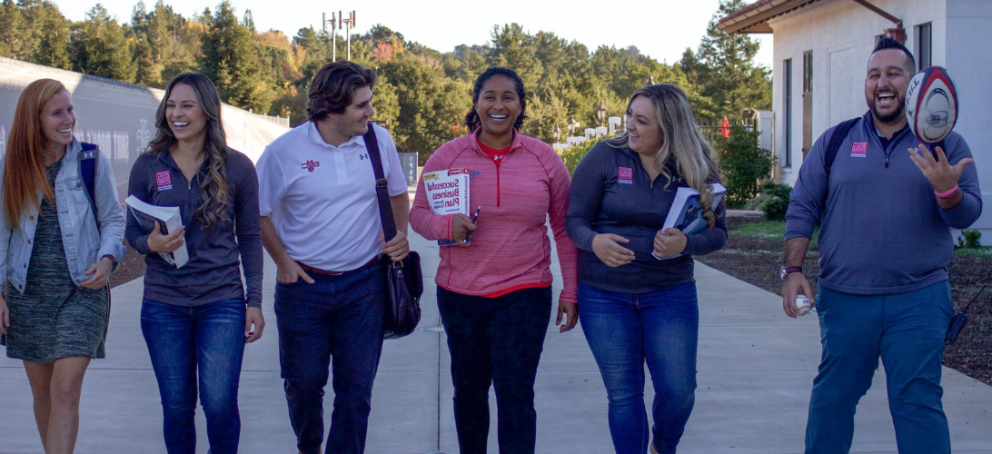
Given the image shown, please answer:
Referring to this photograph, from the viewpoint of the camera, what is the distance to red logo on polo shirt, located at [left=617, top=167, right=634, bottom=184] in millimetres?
3684

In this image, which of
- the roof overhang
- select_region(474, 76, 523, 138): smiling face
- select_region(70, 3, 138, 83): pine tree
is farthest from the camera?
select_region(70, 3, 138, 83): pine tree

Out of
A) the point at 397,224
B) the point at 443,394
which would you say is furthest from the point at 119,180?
the point at 397,224

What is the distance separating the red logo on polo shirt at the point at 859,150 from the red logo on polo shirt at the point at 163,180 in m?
2.58

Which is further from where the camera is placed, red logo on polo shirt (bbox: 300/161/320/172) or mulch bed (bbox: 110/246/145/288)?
mulch bed (bbox: 110/246/145/288)

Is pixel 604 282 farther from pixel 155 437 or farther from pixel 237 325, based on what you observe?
pixel 155 437

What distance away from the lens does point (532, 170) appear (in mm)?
3791

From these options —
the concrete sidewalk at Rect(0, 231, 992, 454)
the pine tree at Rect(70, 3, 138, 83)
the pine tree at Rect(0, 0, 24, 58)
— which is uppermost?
the pine tree at Rect(0, 0, 24, 58)

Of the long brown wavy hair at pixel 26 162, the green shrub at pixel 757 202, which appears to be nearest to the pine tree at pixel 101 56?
A: the green shrub at pixel 757 202

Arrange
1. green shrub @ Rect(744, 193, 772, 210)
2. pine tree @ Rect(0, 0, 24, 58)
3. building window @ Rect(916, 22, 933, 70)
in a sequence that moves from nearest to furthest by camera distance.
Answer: building window @ Rect(916, 22, 933, 70), green shrub @ Rect(744, 193, 772, 210), pine tree @ Rect(0, 0, 24, 58)

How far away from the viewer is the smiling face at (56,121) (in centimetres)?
364

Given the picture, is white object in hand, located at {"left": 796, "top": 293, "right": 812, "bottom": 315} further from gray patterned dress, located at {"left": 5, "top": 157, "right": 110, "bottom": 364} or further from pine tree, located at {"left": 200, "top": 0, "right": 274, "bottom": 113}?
pine tree, located at {"left": 200, "top": 0, "right": 274, "bottom": 113}

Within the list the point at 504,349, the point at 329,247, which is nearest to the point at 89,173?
the point at 329,247

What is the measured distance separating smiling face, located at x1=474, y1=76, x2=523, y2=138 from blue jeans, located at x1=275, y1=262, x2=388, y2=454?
745 mm

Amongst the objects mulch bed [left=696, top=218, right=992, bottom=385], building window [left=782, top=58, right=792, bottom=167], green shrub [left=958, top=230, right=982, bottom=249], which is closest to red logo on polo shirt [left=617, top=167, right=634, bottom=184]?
mulch bed [left=696, top=218, right=992, bottom=385]
